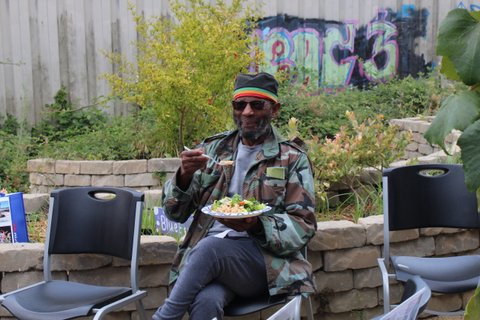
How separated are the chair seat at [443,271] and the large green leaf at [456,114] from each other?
2297 mm

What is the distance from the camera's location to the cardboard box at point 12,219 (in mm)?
3689

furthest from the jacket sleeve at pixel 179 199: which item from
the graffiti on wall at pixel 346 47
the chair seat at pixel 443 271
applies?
the graffiti on wall at pixel 346 47

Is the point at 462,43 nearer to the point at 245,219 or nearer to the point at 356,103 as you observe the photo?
the point at 245,219

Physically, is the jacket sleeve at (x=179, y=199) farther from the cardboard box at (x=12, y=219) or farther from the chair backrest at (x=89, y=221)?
the cardboard box at (x=12, y=219)

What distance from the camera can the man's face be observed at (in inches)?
133

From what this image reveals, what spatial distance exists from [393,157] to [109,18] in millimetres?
4374

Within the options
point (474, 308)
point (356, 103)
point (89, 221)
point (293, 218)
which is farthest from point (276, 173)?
point (356, 103)

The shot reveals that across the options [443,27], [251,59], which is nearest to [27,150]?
[251,59]

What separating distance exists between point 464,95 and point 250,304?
6.59ft

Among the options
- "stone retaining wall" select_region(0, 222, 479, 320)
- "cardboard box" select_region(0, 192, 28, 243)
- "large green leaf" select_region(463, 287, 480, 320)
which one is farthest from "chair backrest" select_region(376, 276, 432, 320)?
"cardboard box" select_region(0, 192, 28, 243)

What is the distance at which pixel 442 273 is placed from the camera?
3551 mm

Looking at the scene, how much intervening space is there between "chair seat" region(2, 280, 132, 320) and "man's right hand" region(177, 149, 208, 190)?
66 centimetres

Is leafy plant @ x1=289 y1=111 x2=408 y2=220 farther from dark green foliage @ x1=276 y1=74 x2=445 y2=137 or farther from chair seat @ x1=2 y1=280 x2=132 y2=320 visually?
dark green foliage @ x1=276 y1=74 x2=445 y2=137

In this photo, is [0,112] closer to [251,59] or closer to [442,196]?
[251,59]
